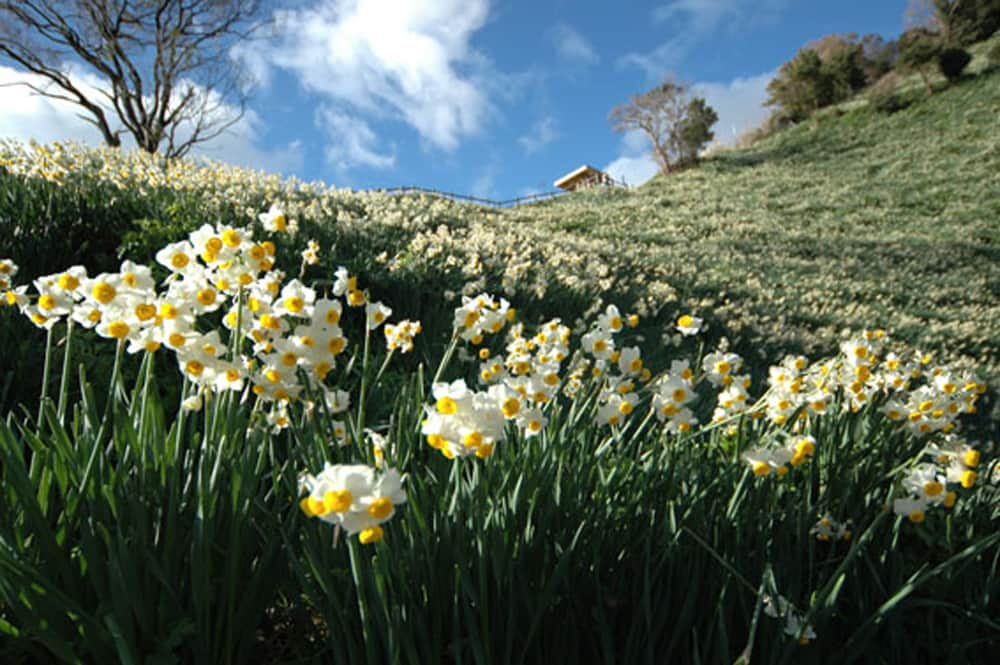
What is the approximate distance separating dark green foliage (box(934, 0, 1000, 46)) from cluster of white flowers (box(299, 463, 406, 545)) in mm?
44035

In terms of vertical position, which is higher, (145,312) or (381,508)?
(145,312)

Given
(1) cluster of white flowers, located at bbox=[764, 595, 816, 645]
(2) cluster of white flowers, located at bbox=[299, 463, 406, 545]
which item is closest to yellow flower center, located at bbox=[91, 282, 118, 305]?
(2) cluster of white flowers, located at bbox=[299, 463, 406, 545]

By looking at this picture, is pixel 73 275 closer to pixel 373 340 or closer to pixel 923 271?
pixel 373 340

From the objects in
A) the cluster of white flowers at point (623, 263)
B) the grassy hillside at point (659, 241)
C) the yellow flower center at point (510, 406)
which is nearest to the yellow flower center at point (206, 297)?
the yellow flower center at point (510, 406)

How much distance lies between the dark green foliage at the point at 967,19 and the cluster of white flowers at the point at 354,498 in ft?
144

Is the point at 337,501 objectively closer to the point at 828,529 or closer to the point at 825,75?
the point at 828,529

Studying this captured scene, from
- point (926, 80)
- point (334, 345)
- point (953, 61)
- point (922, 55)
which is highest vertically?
point (922, 55)

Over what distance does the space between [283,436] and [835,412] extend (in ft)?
7.60

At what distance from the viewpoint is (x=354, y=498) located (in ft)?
3.03

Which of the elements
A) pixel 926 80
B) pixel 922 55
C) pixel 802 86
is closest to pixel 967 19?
pixel 926 80

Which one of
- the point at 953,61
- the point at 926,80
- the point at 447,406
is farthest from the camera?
the point at 926,80

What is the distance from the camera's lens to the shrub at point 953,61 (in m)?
29.7

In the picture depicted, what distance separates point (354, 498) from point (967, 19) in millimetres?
45634

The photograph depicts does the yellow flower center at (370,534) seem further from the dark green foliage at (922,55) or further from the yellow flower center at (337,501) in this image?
the dark green foliage at (922,55)
